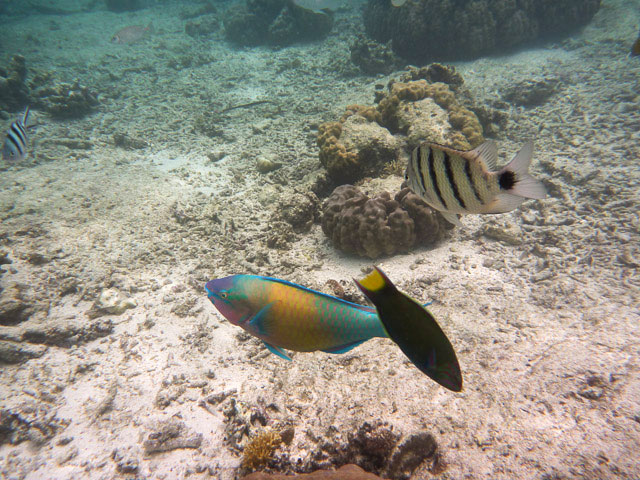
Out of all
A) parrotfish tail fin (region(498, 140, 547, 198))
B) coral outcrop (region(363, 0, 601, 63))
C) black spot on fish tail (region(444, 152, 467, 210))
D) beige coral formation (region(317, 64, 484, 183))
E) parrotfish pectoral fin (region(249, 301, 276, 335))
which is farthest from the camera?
coral outcrop (region(363, 0, 601, 63))

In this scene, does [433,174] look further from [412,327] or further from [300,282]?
[300,282]

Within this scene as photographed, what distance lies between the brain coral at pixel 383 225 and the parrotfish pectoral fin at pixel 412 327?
2995mm

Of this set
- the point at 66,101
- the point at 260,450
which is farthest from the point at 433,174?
the point at 66,101

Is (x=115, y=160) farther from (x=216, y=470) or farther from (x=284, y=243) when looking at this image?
(x=216, y=470)

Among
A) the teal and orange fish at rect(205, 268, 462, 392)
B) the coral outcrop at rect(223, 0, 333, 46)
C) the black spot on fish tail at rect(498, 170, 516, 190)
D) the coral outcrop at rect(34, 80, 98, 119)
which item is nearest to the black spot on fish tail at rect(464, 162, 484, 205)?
the black spot on fish tail at rect(498, 170, 516, 190)

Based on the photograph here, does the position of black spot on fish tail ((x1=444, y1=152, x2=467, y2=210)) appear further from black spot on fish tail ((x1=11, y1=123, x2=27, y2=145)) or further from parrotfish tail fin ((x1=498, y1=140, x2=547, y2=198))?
black spot on fish tail ((x1=11, y1=123, x2=27, y2=145))

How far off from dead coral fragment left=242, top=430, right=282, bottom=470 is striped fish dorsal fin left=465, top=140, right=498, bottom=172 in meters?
2.39

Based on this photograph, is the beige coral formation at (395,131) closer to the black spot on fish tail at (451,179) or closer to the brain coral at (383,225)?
the brain coral at (383,225)

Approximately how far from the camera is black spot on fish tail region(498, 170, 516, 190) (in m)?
1.60

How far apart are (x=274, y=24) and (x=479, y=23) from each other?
9.51 metres

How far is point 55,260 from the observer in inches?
161

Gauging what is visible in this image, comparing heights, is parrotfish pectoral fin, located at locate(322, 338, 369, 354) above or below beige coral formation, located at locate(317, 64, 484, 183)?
below

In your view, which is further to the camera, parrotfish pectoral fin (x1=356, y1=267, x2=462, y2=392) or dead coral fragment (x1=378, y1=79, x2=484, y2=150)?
dead coral fragment (x1=378, y1=79, x2=484, y2=150)

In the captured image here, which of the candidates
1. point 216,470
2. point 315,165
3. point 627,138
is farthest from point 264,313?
point 627,138
